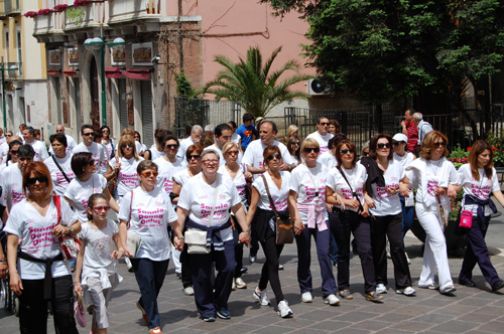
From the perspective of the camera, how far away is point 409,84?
22234mm

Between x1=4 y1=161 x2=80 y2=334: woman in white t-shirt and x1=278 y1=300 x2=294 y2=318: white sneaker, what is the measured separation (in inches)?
96.1

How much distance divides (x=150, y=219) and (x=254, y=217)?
1.42m

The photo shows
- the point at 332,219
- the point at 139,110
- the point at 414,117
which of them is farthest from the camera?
the point at 139,110

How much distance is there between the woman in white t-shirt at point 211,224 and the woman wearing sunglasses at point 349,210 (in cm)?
112

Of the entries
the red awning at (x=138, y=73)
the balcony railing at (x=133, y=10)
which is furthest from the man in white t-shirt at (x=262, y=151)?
the red awning at (x=138, y=73)

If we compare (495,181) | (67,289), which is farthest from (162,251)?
(495,181)

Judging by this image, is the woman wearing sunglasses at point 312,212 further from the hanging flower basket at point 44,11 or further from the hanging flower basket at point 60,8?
the hanging flower basket at point 44,11

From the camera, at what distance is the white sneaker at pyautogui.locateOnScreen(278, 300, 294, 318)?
8.80m

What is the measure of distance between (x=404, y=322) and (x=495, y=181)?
2.22 metres

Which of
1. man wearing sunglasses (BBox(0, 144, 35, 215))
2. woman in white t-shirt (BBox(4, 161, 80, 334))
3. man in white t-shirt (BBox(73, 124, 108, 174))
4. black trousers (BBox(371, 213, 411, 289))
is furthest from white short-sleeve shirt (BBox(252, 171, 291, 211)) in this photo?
man in white t-shirt (BBox(73, 124, 108, 174))

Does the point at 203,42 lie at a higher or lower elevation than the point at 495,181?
higher

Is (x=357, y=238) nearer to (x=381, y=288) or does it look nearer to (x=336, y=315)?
(x=381, y=288)

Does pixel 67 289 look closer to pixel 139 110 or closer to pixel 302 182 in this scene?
pixel 302 182

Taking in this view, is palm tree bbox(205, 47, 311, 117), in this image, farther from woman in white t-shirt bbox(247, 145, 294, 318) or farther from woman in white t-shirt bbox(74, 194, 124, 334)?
woman in white t-shirt bbox(74, 194, 124, 334)
